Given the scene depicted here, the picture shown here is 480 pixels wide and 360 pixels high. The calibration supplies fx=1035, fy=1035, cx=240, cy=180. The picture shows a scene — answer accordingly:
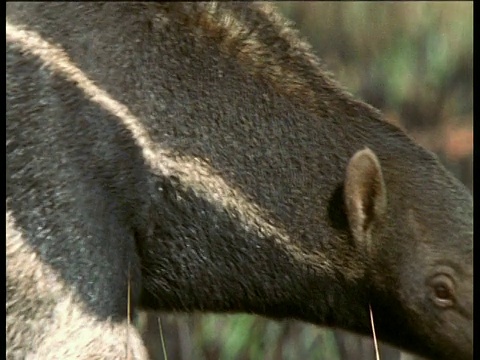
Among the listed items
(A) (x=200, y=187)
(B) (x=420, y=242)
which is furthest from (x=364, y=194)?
(A) (x=200, y=187)

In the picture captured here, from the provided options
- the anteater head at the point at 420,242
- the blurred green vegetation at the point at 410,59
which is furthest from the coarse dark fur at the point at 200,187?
the blurred green vegetation at the point at 410,59

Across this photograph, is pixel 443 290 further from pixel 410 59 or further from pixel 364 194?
pixel 410 59

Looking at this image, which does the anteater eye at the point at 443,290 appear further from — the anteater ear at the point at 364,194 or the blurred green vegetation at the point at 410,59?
the blurred green vegetation at the point at 410,59

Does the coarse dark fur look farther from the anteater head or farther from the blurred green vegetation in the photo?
the blurred green vegetation

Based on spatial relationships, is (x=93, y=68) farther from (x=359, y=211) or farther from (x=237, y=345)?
(x=237, y=345)

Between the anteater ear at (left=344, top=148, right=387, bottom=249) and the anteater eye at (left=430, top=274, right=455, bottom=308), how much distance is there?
0.85ft

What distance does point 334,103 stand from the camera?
141 inches

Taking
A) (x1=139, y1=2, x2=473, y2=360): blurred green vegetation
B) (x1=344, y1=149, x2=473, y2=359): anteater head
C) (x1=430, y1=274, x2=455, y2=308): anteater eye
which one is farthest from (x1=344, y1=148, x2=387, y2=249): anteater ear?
(x1=139, y1=2, x2=473, y2=360): blurred green vegetation

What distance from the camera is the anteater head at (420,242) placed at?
3.46 m

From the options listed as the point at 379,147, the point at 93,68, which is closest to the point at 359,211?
the point at 379,147

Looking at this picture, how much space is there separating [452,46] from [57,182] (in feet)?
15.1

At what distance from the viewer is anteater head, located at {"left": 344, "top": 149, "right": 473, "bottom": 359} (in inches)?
136

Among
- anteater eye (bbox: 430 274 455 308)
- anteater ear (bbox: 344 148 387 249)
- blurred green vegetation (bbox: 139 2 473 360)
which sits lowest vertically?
blurred green vegetation (bbox: 139 2 473 360)

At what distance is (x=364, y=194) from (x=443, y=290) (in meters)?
0.42
